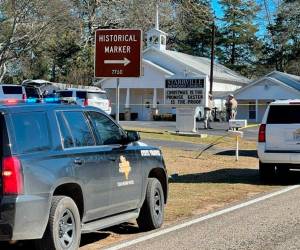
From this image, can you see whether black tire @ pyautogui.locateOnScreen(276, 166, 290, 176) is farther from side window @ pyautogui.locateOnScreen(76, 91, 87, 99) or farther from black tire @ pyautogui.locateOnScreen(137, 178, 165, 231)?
side window @ pyautogui.locateOnScreen(76, 91, 87, 99)

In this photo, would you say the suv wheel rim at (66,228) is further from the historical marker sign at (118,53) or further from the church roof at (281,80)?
the church roof at (281,80)

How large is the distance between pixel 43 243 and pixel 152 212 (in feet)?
8.84

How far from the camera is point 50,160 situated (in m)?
7.15

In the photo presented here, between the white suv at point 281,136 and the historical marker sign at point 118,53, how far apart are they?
351cm

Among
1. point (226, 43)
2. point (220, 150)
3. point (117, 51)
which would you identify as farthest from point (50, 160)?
point (226, 43)

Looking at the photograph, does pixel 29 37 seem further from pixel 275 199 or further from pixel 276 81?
pixel 275 199

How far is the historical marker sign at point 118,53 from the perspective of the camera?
46.3ft

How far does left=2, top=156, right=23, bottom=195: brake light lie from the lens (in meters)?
6.62

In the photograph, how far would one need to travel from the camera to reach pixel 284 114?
50.5 ft

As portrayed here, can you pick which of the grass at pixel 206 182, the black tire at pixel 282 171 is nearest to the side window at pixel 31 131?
the grass at pixel 206 182

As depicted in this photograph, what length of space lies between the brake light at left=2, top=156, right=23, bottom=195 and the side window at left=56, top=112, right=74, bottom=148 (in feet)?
3.29

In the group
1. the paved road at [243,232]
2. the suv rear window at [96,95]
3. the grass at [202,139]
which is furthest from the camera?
the suv rear window at [96,95]

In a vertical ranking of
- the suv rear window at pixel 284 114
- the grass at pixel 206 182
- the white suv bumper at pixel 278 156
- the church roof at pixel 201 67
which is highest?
the church roof at pixel 201 67

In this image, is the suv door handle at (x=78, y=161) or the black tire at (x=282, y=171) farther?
the black tire at (x=282, y=171)
